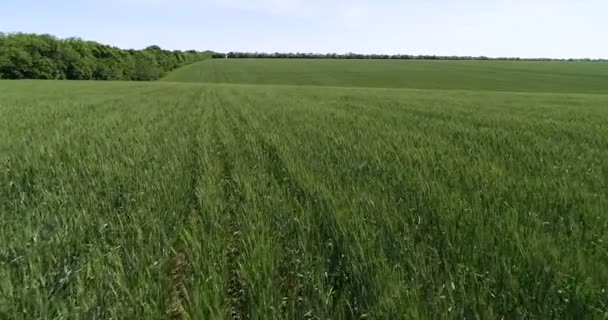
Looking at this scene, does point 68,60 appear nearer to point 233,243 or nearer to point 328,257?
point 233,243

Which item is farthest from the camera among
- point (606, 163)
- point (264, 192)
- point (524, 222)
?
point (606, 163)

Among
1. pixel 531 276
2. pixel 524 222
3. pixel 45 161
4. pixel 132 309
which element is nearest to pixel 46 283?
pixel 132 309

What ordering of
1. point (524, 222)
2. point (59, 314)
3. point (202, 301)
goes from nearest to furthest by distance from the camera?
point (59, 314), point (202, 301), point (524, 222)

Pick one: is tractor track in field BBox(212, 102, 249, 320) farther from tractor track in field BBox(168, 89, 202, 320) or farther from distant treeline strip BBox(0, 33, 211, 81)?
distant treeline strip BBox(0, 33, 211, 81)

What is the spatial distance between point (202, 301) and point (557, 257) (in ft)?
6.94

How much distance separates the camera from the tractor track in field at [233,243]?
7.22 ft

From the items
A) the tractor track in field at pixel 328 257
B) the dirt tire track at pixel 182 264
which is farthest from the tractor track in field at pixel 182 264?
the tractor track in field at pixel 328 257

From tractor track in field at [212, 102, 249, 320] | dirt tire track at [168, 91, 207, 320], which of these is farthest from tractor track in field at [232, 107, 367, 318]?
dirt tire track at [168, 91, 207, 320]

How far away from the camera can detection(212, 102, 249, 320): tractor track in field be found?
2.20m

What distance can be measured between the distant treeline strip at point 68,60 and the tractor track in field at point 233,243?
225 feet

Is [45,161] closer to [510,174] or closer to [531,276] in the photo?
[531,276]

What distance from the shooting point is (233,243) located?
3.08 m

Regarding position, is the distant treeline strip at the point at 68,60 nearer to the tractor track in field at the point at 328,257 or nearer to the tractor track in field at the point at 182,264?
the tractor track in field at the point at 182,264

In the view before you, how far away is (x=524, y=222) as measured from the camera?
120 inches
